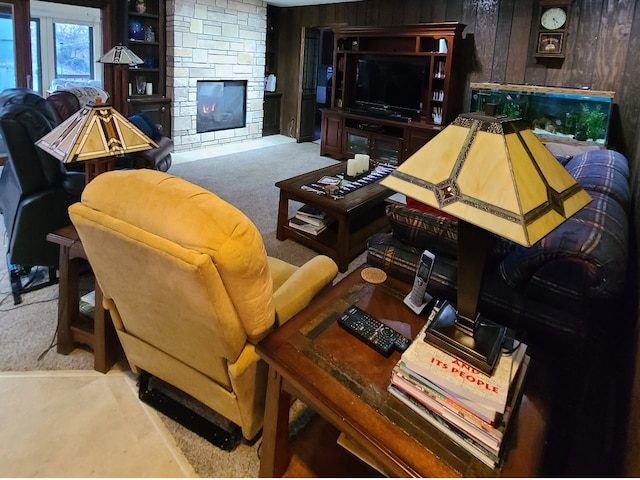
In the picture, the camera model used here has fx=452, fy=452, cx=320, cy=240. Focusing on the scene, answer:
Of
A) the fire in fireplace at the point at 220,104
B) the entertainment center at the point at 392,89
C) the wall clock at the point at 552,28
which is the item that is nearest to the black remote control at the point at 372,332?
the entertainment center at the point at 392,89

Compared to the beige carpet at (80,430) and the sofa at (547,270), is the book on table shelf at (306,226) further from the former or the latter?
the beige carpet at (80,430)

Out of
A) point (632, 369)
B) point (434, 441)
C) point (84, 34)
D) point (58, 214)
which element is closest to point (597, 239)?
point (632, 369)

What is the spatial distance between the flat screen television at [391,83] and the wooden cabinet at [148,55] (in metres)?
2.72

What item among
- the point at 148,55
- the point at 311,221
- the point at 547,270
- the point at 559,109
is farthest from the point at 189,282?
the point at 148,55

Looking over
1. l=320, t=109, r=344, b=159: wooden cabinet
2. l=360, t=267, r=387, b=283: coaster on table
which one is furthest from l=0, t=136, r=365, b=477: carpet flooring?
l=320, t=109, r=344, b=159: wooden cabinet

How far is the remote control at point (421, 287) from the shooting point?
1.43 meters

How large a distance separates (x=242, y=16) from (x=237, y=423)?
6621mm

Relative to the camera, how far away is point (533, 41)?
5.00 meters

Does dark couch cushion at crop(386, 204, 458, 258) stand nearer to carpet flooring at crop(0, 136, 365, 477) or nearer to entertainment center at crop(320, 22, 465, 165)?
carpet flooring at crop(0, 136, 365, 477)

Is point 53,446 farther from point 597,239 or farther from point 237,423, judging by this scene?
point 597,239

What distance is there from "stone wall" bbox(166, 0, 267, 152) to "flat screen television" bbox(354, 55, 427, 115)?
73.1 inches

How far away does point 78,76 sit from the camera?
7176 mm

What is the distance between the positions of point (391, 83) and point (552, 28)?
1945mm

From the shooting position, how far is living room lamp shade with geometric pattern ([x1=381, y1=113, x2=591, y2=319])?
0.90 meters
